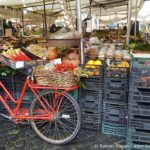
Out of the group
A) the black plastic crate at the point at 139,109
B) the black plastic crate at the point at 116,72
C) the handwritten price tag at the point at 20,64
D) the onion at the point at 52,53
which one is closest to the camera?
the black plastic crate at the point at 139,109

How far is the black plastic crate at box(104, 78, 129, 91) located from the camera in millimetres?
3801

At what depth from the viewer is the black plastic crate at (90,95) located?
3921 mm

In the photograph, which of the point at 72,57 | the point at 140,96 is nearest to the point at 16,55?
the point at 72,57

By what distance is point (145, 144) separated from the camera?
3.38 meters

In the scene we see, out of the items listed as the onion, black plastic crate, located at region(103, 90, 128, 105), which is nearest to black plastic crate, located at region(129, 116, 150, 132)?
black plastic crate, located at region(103, 90, 128, 105)

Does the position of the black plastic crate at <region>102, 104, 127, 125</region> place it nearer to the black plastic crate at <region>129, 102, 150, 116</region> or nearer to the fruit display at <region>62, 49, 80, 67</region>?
the black plastic crate at <region>129, 102, 150, 116</region>

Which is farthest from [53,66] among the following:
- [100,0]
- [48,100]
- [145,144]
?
[100,0]

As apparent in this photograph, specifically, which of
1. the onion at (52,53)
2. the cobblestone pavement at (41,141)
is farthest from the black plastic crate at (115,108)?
the onion at (52,53)

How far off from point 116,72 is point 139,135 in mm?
947

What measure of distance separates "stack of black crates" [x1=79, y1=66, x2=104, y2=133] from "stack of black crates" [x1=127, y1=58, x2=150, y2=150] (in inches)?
25.0

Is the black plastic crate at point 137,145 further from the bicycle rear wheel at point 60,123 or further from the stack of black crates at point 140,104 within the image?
the bicycle rear wheel at point 60,123

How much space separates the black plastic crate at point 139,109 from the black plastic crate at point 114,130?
2.10 feet

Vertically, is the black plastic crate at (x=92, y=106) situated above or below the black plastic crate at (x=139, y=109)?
below

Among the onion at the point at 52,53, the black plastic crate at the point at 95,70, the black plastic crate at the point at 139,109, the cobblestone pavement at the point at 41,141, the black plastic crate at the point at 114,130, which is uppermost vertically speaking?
the onion at the point at 52,53
